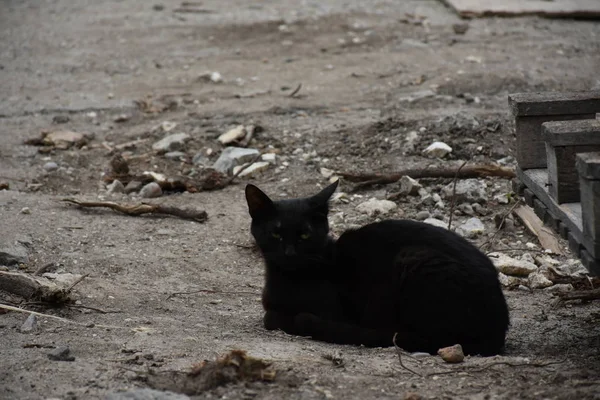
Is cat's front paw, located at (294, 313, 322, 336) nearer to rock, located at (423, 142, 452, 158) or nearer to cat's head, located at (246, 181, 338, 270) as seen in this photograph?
cat's head, located at (246, 181, 338, 270)

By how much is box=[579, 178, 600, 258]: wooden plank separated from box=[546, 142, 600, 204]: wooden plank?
14.4 inches

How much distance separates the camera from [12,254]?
5223mm

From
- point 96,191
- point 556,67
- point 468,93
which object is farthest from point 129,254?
point 556,67

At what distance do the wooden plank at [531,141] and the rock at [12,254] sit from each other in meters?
2.96

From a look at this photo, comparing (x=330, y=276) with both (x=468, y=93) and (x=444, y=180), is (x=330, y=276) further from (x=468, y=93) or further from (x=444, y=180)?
(x=468, y=93)

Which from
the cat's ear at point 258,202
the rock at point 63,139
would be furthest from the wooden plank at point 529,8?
the cat's ear at point 258,202

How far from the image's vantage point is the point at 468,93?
26.6 feet

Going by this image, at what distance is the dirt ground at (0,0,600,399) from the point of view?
12.1ft

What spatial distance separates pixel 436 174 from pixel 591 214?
3.16 m

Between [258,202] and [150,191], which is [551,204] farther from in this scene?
[150,191]

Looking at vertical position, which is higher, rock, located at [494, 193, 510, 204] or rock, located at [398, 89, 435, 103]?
rock, located at [398, 89, 435, 103]

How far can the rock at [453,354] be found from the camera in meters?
3.81

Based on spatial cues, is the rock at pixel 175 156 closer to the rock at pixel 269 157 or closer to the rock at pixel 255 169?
the rock at pixel 255 169

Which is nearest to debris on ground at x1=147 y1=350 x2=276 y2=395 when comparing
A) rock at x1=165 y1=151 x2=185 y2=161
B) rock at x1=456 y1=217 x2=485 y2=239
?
rock at x1=456 y1=217 x2=485 y2=239
